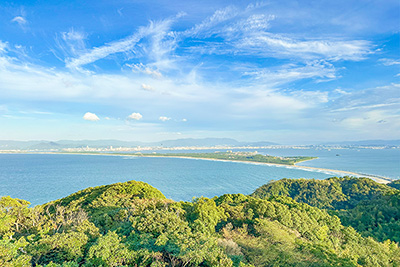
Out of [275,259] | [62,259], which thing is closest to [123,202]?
[62,259]

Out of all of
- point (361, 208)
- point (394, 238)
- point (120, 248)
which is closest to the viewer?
point (120, 248)

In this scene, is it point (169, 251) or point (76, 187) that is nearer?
point (169, 251)

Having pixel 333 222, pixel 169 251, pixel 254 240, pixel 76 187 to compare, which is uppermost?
pixel 169 251

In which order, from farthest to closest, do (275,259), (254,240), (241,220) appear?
(241,220), (254,240), (275,259)

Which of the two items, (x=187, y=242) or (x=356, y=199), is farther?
(x=356, y=199)

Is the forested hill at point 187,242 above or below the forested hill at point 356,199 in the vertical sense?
above

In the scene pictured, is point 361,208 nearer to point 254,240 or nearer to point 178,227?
point 254,240

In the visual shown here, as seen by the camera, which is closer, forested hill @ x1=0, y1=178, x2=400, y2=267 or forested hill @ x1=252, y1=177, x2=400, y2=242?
forested hill @ x1=0, y1=178, x2=400, y2=267

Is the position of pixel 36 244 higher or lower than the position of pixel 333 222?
higher

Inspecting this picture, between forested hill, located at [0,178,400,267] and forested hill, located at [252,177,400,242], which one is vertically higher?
forested hill, located at [0,178,400,267]

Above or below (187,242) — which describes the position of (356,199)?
below

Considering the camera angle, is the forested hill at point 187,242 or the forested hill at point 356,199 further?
the forested hill at point 356,199
